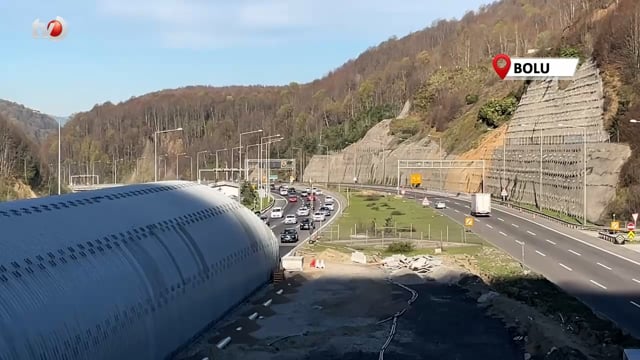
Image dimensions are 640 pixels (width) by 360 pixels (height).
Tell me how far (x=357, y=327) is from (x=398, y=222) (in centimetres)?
4904

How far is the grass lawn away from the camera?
72.5 meters

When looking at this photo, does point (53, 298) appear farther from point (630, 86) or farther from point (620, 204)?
point (630, 86)

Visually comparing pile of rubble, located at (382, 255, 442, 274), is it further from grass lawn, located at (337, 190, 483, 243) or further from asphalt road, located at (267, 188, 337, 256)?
grass lawn, located at (337, 190, 483, 243)

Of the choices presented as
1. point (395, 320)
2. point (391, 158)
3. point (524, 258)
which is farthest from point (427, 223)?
point (391, 158)

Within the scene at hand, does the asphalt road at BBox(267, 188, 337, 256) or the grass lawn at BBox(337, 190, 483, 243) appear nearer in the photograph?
the asphalt road at BBox(267, 188, 337, 256)

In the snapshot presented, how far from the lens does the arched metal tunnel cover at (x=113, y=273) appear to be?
2002cm

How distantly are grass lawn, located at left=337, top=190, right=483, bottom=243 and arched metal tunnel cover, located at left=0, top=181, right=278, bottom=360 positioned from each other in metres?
35.4

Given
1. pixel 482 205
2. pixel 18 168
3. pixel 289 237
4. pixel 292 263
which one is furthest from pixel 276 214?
pixel 18 168

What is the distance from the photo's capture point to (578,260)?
53906 millimetres

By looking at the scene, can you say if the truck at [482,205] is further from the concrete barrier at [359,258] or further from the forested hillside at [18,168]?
the forested hillside at [18,168]

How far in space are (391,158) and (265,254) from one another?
121084 millimetres

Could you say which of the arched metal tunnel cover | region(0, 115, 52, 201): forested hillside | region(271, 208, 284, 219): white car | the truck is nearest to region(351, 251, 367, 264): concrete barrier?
the arched metal tunnel cover

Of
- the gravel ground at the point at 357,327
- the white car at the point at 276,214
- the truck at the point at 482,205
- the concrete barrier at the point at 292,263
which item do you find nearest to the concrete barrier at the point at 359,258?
the concrete barrier at the point at 292,263

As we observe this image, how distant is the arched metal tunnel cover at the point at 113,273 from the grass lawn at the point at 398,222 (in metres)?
35.4
